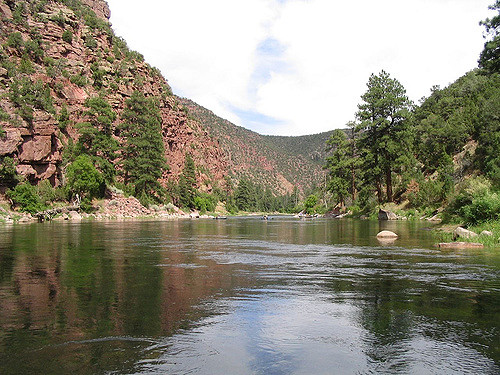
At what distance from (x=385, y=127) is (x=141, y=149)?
55.1 metres

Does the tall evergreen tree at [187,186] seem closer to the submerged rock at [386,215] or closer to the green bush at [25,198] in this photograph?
the green bush at [25,198]

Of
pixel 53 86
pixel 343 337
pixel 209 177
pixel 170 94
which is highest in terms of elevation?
pixel 170 94

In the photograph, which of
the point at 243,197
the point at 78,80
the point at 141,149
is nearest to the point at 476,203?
the point at 141,149

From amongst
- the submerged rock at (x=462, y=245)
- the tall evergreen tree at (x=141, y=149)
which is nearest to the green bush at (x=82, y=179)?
the tall evergreen tree at (x=141, y=149)

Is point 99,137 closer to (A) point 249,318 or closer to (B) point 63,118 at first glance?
(B) point 63,118

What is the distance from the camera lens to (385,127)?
192 ft

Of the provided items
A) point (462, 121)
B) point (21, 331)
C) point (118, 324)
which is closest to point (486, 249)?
point (118, 324)

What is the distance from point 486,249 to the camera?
17.8 meters

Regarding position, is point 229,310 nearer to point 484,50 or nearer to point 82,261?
point 82,261

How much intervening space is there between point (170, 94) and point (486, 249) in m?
123

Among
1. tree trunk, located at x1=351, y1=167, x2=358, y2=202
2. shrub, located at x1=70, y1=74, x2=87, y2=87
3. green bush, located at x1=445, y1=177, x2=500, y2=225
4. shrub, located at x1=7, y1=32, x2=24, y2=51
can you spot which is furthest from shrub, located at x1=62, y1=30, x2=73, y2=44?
Result: green bush, located at x1=445, y1=177, x2=500, y2=225

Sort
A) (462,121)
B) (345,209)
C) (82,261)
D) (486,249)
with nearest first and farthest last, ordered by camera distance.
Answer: (82,261) < (486,249) < (462,121) < (345,209)

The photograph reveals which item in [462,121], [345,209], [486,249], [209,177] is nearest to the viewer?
[486,249]

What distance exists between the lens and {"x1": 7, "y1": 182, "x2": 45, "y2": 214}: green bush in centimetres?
5925
